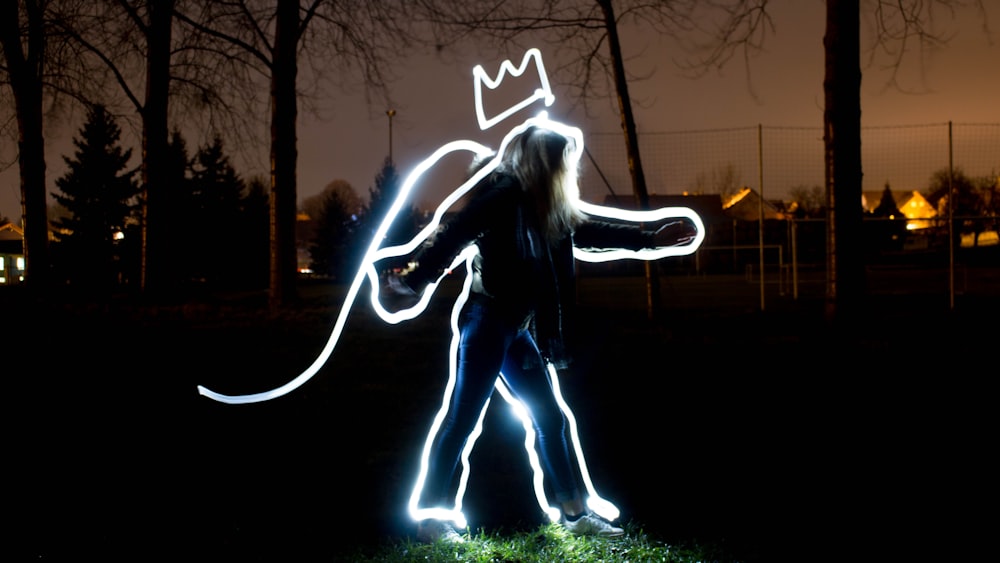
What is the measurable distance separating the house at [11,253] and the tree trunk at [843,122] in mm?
53947

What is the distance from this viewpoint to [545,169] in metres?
4.14

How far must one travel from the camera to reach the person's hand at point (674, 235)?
454 centimetres

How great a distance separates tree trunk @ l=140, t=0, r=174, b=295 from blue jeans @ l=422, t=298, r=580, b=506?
45.9 feet

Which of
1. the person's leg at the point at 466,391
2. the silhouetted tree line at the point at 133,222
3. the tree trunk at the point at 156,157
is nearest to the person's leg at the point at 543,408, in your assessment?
the person's leg at the point at 466,391

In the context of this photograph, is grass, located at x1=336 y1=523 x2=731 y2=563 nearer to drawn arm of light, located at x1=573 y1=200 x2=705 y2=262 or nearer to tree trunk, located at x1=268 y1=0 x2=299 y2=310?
drawn arm of light, located at x1=573 y1=200 x2=705 y2=262

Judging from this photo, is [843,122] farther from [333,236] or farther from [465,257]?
[333,236]

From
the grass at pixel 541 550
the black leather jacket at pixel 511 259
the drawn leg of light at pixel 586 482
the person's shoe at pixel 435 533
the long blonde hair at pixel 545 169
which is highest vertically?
the long blonde hair at pixel 545 169

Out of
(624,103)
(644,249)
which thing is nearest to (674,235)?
(644,249)

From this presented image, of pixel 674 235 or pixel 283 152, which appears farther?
pixel 283 152

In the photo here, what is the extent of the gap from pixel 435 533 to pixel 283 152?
1122 cm

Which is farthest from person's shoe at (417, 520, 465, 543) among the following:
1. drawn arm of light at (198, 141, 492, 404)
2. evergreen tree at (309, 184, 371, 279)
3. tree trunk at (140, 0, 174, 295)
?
evergreen tree at (309, 184, 371, 279)

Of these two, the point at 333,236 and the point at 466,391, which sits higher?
the point at 333,236

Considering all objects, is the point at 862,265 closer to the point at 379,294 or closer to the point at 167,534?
the point at 379,294

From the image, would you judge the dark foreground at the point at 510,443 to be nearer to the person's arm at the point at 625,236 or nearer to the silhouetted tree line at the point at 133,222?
the person's arm at the point at 625,236
